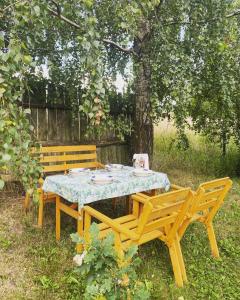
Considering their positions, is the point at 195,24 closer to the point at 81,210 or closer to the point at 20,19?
the point at 20,19

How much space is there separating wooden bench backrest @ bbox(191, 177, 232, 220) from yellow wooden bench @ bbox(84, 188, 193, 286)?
162 mm

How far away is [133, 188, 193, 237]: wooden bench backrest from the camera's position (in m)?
2.61

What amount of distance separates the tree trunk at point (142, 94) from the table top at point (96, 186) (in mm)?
1819

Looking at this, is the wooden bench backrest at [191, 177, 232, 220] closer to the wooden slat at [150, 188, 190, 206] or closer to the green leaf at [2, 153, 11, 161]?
the wooden slat at [150, 188, 190, 206]

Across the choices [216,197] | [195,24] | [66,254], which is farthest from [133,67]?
[66,254]

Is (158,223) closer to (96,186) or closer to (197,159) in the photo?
(96,186)

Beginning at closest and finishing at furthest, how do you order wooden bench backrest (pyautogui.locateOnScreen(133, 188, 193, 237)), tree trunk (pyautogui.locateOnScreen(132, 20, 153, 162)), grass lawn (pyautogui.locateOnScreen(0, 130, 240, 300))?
1. wooden bench backrest (pyautogui.locateOnScreen(133, 188, 193, 237))
2. grass lawn (pyautogui.locateOnScreen(0, 130, 240, 300))
3. tree trunk (pyautogui.locateOnScreen(132, 20, 153, 162))

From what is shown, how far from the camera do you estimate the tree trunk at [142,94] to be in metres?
5.09

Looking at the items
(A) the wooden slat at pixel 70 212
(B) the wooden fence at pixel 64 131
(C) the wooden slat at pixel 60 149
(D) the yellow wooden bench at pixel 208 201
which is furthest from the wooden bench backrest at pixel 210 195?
(B) the wooden fence at pixel 64 131

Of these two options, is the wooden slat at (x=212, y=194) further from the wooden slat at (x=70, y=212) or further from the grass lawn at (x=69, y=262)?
the wooden slat at (x=70, y=212)

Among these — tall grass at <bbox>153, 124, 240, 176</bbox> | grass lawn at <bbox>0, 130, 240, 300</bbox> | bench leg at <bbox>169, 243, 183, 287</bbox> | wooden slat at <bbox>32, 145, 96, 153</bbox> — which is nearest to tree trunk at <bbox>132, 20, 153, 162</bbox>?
wooden slat at <bbox>32, 145, 96, 153</bbox>

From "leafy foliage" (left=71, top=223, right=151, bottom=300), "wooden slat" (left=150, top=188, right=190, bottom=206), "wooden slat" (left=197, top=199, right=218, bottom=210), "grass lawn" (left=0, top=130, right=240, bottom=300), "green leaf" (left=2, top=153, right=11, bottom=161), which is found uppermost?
"green leaf" (left=2, top=153, right=11, bottom=161)

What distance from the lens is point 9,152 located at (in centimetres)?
206

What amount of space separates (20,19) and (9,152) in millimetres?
1338
